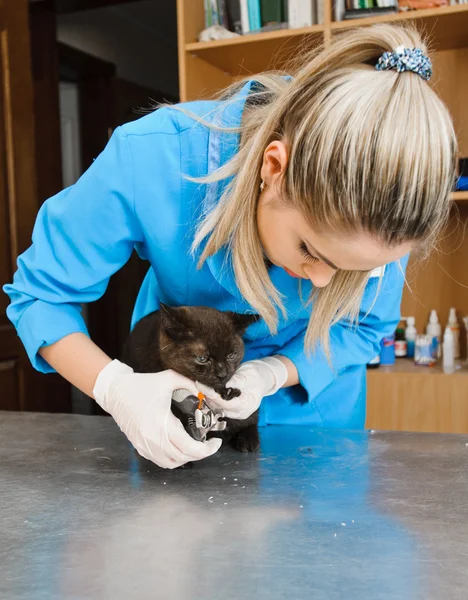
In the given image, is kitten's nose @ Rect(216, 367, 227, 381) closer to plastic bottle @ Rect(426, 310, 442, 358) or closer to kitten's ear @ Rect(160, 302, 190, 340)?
kitten's ear @ Rect(160, 302, 190, 340)

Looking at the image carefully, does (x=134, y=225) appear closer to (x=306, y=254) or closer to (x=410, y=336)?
(x=306, y=254)

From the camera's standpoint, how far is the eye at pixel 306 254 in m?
0.88

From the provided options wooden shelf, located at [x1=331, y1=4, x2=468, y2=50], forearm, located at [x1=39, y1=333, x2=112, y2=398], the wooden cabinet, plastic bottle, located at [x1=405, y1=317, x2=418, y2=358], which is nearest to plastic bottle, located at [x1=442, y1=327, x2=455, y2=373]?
plastic bottle, located at [x1=405, y1=317, x2=418, y2=358]

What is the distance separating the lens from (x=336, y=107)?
0.74 metres

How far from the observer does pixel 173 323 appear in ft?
3.29

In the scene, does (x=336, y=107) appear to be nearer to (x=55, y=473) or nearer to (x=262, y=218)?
(x=262, y=218)

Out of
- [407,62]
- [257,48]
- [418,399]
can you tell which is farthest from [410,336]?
[407,62]

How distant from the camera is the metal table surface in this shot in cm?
62

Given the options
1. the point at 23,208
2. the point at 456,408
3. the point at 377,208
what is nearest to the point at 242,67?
the point at 23,208

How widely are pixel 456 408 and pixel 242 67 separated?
1560 mm

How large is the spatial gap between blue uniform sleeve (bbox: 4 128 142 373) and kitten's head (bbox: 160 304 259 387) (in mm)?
167

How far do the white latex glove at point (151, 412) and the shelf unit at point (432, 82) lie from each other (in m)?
1.27

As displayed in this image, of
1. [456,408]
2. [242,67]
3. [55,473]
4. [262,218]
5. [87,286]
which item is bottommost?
[456,408]

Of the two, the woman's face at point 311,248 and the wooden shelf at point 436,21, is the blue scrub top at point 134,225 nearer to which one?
the woman's face at point 311,248
